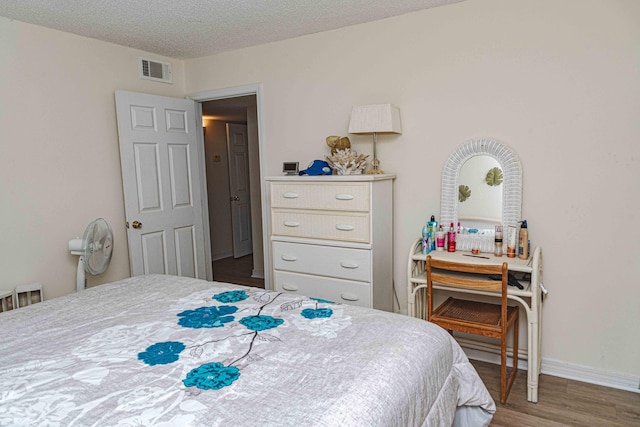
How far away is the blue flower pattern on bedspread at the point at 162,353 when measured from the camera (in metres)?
1.42

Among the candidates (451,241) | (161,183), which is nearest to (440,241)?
(451,241)

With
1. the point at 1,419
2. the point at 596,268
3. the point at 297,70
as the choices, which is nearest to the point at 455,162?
the point at 596,268

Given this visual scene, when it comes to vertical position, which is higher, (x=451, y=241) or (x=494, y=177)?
(x=494, y=177)

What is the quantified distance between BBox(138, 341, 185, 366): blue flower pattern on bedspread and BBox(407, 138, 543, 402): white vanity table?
161cm

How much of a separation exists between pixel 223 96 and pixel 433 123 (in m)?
2.00

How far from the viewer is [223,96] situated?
3865 millimetres

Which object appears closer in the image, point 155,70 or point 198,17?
point 198,17

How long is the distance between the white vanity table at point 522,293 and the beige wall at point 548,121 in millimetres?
225

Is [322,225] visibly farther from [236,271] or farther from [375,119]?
[236,271]

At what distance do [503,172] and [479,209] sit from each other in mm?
285

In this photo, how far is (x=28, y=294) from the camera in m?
2.93

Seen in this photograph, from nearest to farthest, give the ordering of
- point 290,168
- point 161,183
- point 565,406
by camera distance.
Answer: point 565,406
point 290,168
point 161,183

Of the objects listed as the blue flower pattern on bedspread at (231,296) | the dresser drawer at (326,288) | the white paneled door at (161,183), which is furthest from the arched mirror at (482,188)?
the white paneled door at (161,183)

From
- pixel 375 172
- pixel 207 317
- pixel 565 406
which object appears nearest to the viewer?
pixel 207 317
